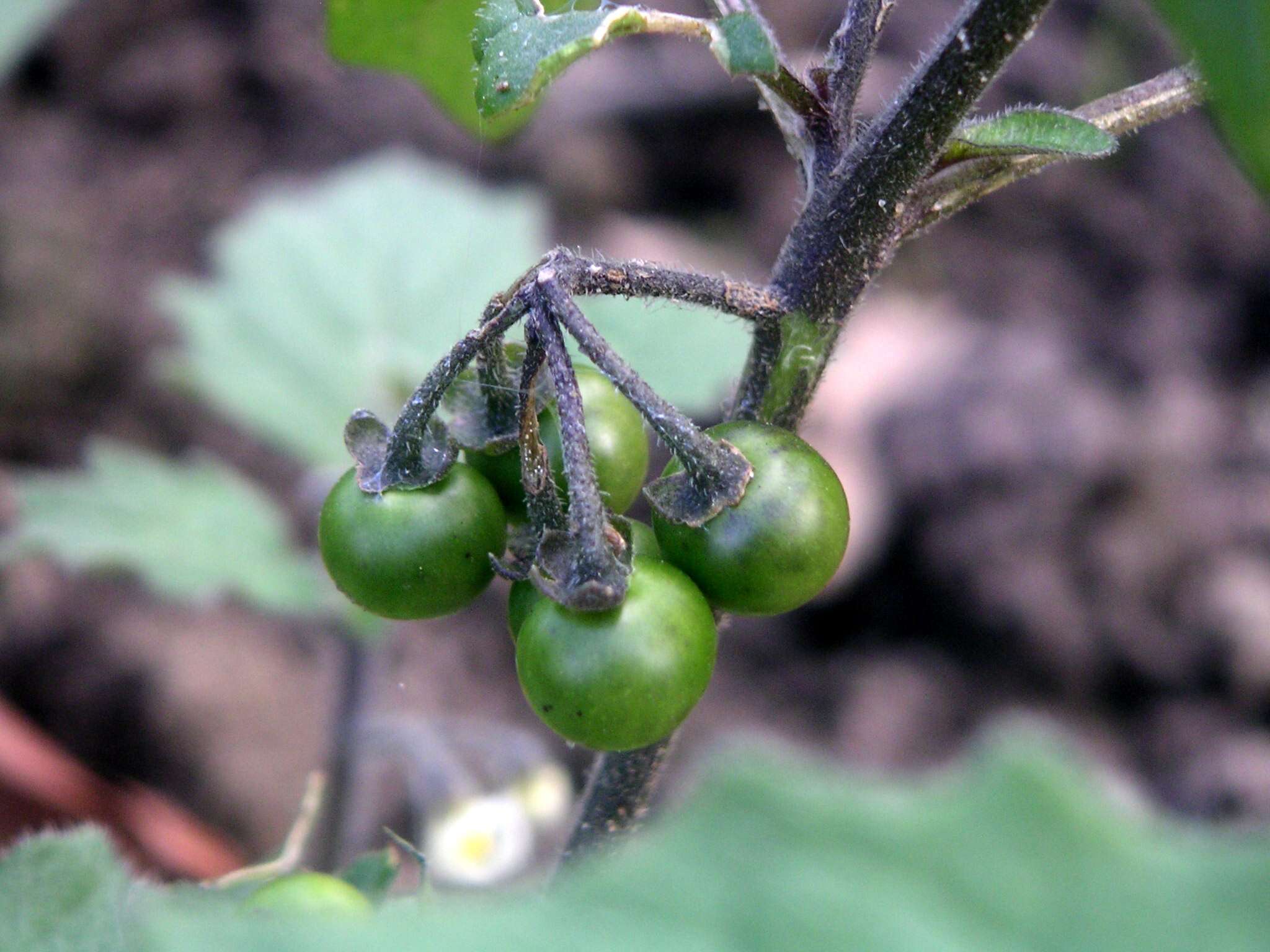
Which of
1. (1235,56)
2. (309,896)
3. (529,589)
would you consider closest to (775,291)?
(529,589)

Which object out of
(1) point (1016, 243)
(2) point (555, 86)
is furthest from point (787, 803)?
(2) point (555, 86)

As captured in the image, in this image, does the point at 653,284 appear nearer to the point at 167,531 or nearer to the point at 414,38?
the point at 414,38

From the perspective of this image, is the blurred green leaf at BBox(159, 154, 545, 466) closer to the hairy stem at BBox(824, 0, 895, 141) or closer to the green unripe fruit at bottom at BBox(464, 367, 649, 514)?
the green unripe fruit at bottom at BBox(464, 367, 649, 514)

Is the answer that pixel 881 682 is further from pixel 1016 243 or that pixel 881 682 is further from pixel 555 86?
pixel 555 86

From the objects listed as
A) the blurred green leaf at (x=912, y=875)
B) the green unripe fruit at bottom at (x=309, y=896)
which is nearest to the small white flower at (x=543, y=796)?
the green unripe fruit at bottom at (x=309, y=896)

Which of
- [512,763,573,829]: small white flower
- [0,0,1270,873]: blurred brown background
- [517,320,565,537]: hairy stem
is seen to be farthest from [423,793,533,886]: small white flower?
[517,320,565,537]: hairy stem

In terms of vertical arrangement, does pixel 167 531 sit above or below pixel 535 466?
below
